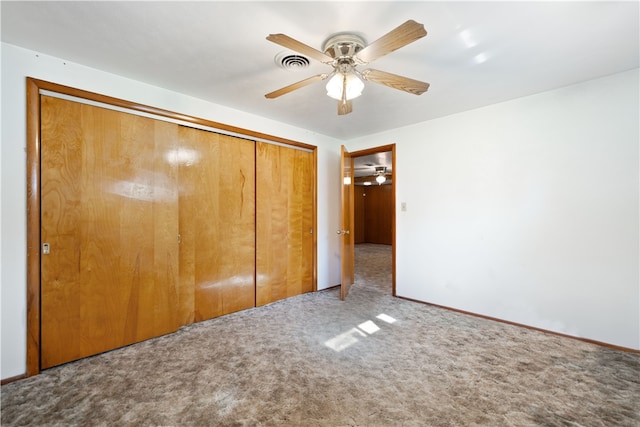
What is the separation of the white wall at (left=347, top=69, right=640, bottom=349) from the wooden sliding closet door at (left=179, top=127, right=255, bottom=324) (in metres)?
2.25

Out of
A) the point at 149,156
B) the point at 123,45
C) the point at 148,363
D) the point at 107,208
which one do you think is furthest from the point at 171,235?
the point at 123,45

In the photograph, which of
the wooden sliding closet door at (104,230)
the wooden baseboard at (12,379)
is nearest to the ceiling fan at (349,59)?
the wooden sliding closet door at (104,230)

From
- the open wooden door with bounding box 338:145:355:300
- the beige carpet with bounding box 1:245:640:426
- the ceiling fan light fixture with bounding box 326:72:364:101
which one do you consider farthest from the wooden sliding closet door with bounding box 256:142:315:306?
the ceiling fan light fixture with bounding box 326:72:364:101

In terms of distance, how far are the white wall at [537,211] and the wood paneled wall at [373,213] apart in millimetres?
6052

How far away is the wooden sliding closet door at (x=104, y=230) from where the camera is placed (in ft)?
6.67

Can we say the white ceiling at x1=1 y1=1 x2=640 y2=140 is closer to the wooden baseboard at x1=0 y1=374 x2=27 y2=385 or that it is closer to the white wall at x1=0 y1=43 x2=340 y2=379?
the white wall at x1=0 y1=43 x2=340 y2=379

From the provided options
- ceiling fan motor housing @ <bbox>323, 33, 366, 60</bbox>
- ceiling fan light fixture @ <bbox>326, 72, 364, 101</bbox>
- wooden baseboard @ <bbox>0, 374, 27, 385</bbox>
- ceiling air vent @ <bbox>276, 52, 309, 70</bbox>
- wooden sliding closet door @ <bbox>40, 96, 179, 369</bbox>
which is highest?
ceiling air vent @ <bbox>276, 52, 309, 70</bbox>

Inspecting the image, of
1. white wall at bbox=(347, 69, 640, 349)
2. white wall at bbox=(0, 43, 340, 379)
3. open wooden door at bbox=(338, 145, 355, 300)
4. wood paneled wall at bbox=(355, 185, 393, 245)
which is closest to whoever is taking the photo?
white wall at bbox=(0, 43, 340, 379)

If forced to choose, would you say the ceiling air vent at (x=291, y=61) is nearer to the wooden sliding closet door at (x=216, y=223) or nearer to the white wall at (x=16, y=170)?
the wooden sliding closet door at (x=216, y=223)

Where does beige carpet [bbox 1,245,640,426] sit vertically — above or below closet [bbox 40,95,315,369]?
below

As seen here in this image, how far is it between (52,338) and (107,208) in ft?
3.52

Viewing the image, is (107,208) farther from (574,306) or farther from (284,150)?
(574,306)

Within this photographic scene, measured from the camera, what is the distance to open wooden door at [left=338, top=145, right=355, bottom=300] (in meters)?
3.62

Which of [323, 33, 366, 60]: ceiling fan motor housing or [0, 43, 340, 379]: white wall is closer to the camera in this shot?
[323, 33, 366, 60]: ceiling fan motor housing
